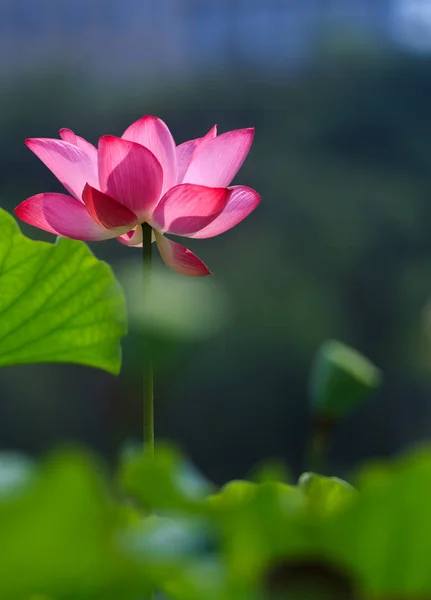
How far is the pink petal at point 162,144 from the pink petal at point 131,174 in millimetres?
14

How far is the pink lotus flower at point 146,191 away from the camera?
0.40m

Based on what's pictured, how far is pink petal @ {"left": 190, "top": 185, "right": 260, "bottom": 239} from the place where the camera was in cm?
43

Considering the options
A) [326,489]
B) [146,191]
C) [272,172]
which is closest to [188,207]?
[146,191]

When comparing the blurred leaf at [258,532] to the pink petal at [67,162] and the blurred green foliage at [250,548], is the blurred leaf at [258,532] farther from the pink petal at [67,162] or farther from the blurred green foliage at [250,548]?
the pink petal at [67,162]

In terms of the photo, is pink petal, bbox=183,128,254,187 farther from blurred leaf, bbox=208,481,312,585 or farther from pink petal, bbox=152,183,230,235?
blurred leaf, bbox=208,481,312,585

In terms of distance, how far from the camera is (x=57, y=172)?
16.4 inches

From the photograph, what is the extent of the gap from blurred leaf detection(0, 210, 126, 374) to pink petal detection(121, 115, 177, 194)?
7cm

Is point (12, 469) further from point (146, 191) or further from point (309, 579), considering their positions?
point (146, 191)

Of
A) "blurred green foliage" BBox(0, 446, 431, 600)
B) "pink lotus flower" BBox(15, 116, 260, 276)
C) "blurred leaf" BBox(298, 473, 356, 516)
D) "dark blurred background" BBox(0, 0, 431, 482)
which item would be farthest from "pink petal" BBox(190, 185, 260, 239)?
"dark blurred background" BBox(0, 0, 431, 482)

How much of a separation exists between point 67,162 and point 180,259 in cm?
7

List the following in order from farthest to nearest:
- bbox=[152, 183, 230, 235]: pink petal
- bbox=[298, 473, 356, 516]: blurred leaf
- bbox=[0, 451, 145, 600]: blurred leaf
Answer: bbox=[152, 183, 230, 235]: pink petal → bbox=[298, 473, 356, 516]: blurred leaf → bbox=[0, 451, 145, 600]: blurred leaf

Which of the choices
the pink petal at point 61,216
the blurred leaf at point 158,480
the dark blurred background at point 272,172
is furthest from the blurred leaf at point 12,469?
the dark blurred background at point 272,172

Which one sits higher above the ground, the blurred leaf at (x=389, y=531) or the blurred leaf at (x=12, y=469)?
the blurred leaf at (x=12, y=469)

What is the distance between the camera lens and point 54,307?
38cm
